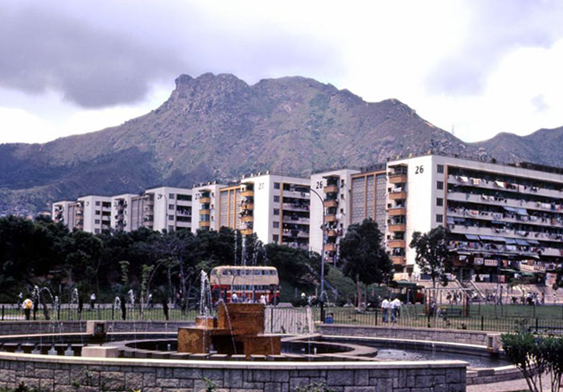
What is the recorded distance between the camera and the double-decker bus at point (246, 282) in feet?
197

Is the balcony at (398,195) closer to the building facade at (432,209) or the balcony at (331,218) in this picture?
the building facade at (432,209)

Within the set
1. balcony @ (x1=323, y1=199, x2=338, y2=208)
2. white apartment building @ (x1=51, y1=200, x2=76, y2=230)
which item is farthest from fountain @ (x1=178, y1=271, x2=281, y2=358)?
white apartment building @ (x1=51, y1=200, x2=76, y2=230)

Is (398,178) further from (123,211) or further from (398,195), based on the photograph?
(123,211)

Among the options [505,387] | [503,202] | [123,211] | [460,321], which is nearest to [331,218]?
[503,202]

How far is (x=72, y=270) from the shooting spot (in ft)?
229

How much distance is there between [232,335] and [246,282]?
44.0 m

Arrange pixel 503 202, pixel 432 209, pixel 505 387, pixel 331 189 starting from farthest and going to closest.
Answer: pixel 331 189
pixel 503 202
pixel 432 209
pixel 505 387

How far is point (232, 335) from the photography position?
68.4 feet

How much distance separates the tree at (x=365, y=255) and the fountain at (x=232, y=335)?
5035cm

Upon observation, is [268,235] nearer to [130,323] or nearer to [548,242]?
[548,242]

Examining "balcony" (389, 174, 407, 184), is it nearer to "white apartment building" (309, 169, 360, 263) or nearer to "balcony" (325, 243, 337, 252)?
"white apartment building" (309, 169, 360, 263)

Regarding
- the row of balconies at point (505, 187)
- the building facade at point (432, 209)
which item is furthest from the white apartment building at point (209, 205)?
the row of balconies at point (505, 187)

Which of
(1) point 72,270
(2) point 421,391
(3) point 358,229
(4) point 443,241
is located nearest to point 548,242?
(4) point 443,241

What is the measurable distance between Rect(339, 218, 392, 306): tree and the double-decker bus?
31.8 feet
